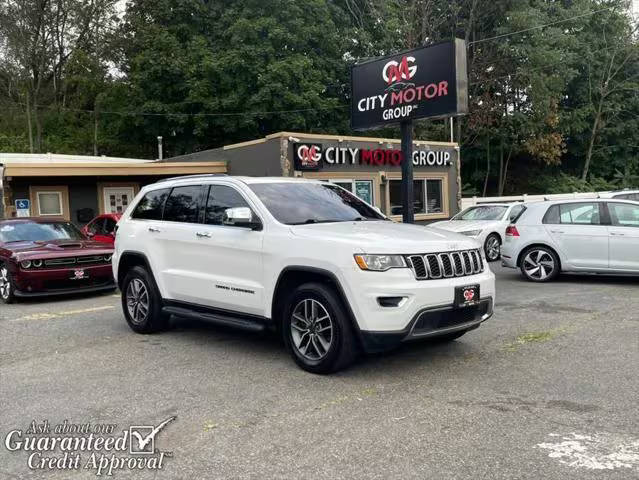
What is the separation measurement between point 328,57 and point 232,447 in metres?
29.8

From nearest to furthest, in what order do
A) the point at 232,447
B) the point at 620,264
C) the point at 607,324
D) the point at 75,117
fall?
the point at 232,447
the point at 607,324
the point at 620,264
the point at 75,117

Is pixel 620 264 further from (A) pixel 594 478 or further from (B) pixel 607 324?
(A) pixel 594 478

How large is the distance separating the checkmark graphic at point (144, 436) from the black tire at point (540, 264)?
853cm

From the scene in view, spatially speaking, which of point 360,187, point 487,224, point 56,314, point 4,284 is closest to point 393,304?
point 56,314

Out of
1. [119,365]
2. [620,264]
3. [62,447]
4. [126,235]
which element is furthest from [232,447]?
[620,264]

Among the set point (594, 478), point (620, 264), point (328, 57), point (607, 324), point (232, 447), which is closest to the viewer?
point (594, 478)

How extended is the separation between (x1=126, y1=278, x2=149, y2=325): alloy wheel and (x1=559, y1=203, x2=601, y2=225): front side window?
24.6 feet

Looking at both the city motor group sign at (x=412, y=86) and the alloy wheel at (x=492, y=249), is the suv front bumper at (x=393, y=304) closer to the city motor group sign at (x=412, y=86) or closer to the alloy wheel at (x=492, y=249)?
the city motor group sign at (x=412, y=86)

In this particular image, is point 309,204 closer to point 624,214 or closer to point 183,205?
point 183,205

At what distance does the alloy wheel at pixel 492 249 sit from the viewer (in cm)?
1531

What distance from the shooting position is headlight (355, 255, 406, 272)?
16.9 ft

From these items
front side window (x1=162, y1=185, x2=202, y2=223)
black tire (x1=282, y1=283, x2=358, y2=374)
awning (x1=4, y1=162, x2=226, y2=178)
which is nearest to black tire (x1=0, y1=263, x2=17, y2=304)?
front side window (x1=162, y1=185, x2=202, y2=223)

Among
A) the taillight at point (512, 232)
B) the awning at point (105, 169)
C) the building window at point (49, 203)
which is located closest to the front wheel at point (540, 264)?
the taillight at point (512, 232)

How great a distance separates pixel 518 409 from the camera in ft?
14.8
